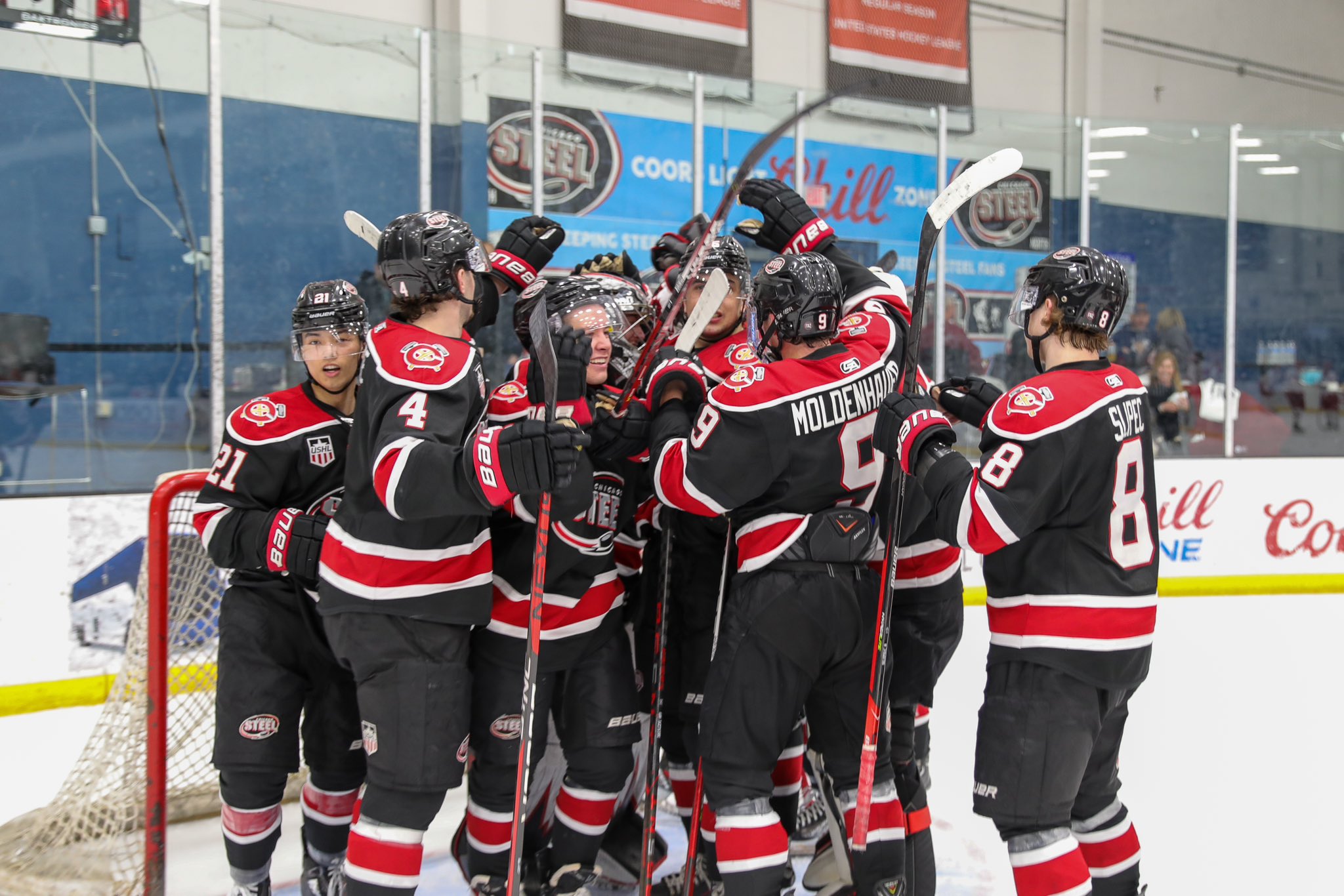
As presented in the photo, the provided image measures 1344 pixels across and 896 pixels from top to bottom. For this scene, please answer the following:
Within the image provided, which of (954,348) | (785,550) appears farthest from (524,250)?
(954,348)

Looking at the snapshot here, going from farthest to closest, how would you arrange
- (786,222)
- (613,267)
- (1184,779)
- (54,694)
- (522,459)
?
(54,694), (1184,779), (613,267), (786,222), (522,459)

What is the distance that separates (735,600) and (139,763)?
142 centimetres

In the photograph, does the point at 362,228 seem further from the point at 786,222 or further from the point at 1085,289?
the point at 1085,289

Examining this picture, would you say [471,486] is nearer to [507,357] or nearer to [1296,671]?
[507,357]

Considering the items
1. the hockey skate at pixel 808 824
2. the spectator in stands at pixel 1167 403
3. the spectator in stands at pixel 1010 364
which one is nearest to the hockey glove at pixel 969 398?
the hockey skate at pixel 808 824

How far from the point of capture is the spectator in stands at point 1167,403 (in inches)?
216

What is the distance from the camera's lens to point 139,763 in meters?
2.46

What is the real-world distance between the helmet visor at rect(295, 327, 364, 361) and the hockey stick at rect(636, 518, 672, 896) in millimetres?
718

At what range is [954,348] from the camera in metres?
5.43

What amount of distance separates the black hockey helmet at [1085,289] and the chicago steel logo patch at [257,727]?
1.57m

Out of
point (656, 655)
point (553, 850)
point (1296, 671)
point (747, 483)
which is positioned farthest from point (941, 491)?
point (1296, 671)

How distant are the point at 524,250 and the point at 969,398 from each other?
42.1 inches

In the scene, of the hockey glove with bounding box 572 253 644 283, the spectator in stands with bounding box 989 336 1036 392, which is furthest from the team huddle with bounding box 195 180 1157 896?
the spectator in stands with bounding box 989 336 1036 392

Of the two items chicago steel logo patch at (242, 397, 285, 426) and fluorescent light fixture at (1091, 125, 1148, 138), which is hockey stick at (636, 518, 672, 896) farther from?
fluorescent light fixture at (1091, 125, 1148, 138)
